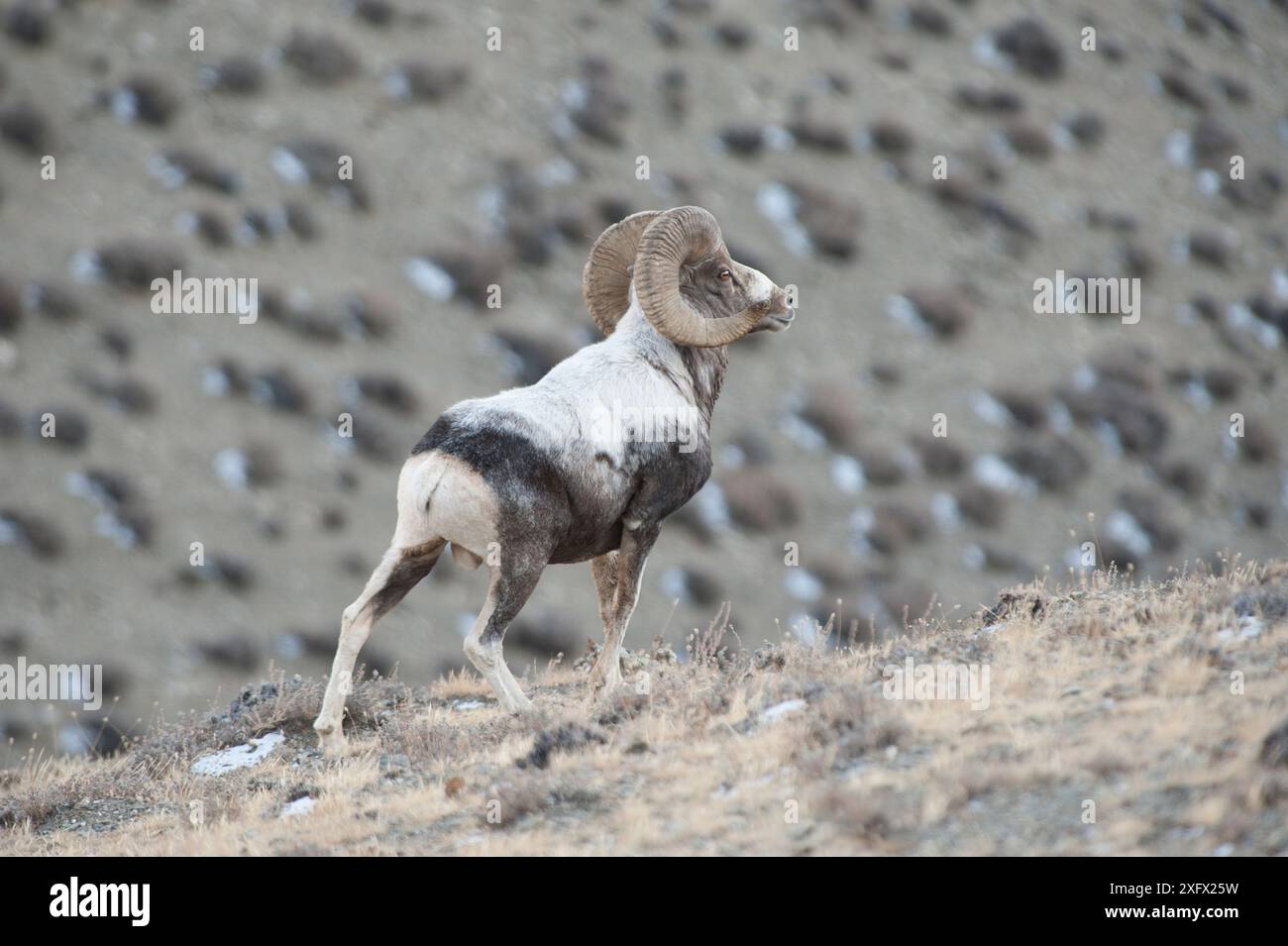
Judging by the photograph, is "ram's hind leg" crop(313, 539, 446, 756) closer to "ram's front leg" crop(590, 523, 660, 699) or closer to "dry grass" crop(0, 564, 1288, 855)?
"dry grass" crop(0, 564, 1288, 855)

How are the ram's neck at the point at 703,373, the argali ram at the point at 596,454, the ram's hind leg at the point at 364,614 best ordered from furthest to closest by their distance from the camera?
the ram's neck at the point at 703,373 → the ram's hind leg at the point at 364,614 → the argali ram at the point at 596,454

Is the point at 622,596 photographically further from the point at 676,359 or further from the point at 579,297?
the point at 579,297

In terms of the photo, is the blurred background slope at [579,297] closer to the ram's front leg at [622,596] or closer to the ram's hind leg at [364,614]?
the ram's hind leg at [364,614]

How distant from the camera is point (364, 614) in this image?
9109 millimetres

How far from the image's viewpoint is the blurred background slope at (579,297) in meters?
26.2

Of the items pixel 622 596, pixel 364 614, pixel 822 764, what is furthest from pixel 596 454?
pixel 822 764

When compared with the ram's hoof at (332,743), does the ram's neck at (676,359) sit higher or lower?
higher

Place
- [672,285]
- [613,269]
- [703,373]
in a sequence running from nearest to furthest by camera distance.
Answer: [672,285]
[703,373]
[613,269]

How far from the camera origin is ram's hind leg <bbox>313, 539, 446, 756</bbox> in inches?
357

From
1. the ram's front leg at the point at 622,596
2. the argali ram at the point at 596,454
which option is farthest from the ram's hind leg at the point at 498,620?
the ram's front leg at the point at 622,596

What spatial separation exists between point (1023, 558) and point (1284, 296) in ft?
47.8

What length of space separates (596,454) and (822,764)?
131 inches

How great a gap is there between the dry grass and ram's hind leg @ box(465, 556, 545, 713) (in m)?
0.25
